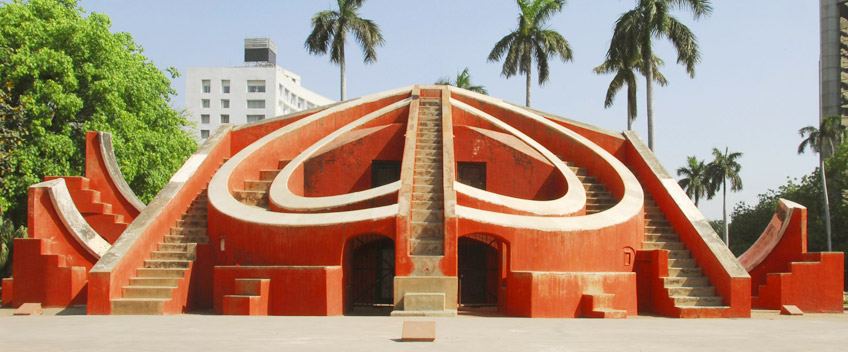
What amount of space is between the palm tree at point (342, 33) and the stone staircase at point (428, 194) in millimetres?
11624

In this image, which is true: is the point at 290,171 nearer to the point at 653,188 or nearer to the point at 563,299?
the point at 563,299

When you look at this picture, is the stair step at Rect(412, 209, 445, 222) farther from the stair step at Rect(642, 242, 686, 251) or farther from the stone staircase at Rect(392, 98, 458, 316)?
the stair step at Rect(642, 242, 686, 251)

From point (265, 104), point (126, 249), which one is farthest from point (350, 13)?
point (265, 104)

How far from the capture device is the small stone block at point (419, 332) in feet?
23.0

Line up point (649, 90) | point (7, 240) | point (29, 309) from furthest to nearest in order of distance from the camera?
point (649, 90)
point (7, 240)
point (29, 309)

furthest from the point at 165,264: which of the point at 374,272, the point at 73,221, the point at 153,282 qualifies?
the point at 374,272

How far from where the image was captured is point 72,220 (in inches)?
510

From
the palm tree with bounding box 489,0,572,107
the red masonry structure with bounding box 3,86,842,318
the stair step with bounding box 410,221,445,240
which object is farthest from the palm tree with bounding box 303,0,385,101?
the stair step with bounding box 410,221,445,240

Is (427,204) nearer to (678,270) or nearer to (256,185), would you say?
(256,185)

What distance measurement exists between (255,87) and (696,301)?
55498 millimetres

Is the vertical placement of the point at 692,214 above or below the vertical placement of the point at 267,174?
below

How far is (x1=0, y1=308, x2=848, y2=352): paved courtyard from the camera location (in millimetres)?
6668

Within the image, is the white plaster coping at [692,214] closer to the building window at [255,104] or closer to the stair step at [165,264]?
the stair step at [165,264]

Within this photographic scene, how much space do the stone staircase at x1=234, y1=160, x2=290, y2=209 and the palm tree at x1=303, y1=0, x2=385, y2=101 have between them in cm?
1241
